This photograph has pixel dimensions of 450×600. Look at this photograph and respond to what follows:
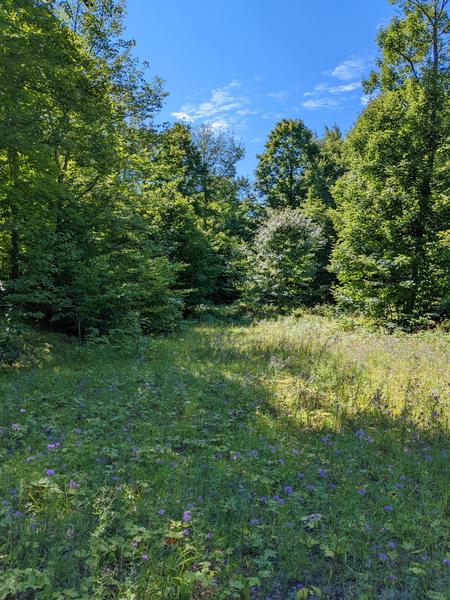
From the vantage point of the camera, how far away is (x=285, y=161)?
3403 centimetres

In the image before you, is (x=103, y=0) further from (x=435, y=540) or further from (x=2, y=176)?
(x=435, y=540)

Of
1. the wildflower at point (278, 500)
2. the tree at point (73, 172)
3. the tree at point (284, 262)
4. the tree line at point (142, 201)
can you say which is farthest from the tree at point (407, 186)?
the wildflower at point (278, 500)

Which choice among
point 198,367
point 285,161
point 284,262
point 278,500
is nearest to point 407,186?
point 284,262

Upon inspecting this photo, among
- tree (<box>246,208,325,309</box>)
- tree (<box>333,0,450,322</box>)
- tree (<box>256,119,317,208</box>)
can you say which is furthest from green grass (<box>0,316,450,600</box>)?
tree (<box>256,119,317,208</box>)

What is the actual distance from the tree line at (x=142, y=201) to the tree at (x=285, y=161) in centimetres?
1201

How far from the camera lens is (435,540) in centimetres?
285

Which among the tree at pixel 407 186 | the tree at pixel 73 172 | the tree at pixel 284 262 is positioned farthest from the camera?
the tree at pixel 284 262

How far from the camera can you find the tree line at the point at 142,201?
8.44 metres

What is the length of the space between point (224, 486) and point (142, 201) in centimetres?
1254

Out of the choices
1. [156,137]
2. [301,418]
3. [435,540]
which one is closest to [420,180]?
[156,137]

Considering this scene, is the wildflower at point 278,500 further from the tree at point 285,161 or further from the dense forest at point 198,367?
the tree at point 285,161

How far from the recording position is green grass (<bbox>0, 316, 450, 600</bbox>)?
2.46 m

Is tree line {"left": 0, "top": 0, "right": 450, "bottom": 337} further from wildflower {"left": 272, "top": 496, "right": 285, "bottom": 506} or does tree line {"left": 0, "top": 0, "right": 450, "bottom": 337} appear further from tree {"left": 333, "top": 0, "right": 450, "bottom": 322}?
wildflower {"left": 272, "top": 496, "right": 285, "bottom": 506}

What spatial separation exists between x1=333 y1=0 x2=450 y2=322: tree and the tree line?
0.05 m
